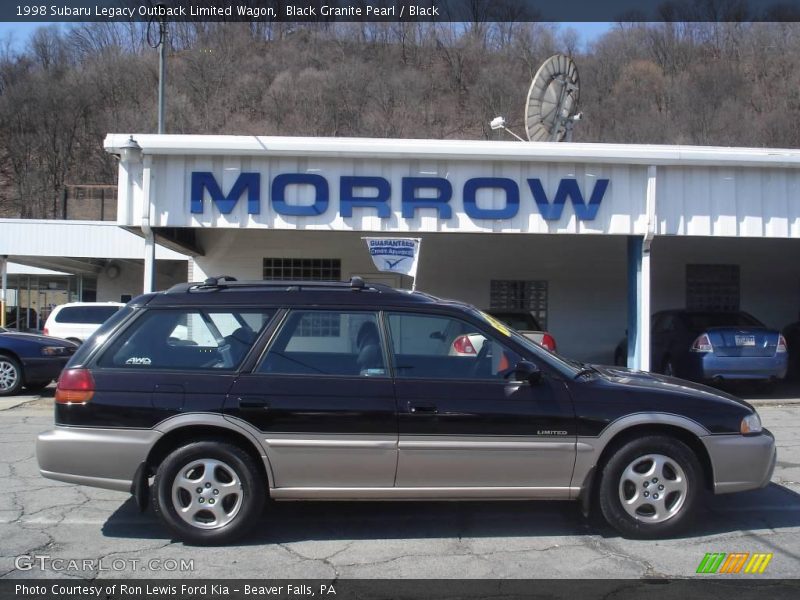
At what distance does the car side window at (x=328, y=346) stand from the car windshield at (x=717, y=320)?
31.5 feet

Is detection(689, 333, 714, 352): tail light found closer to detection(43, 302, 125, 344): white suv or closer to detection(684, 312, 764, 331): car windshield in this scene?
detection(684, 312, 764, 331): car windshield

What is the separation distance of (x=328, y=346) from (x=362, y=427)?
2.22 feet

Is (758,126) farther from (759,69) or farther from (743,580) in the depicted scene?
(743,580)

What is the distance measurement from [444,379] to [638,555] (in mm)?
1741

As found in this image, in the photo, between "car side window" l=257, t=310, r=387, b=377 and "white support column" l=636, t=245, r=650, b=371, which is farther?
"white support column" l=636, t=245, r=650, b=371

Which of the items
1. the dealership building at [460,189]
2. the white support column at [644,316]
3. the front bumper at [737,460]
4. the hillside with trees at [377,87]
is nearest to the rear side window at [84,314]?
the dealership building at [460,189]

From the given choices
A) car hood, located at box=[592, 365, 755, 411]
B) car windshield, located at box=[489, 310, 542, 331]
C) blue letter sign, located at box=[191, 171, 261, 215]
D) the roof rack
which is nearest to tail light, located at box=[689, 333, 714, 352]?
car windshield, located at box=[489, 310, 542, 331]

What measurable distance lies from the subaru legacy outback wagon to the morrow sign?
264 inches

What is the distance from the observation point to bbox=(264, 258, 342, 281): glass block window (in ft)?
52.7

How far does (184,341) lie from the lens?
529cm

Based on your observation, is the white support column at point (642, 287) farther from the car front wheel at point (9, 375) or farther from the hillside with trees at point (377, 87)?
the hillside with trees at point (377, 87)

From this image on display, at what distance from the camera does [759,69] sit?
52.2 metres


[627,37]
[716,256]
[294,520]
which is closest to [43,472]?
[294,520]

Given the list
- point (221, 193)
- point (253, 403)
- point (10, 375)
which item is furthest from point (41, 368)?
point (253, 403)
